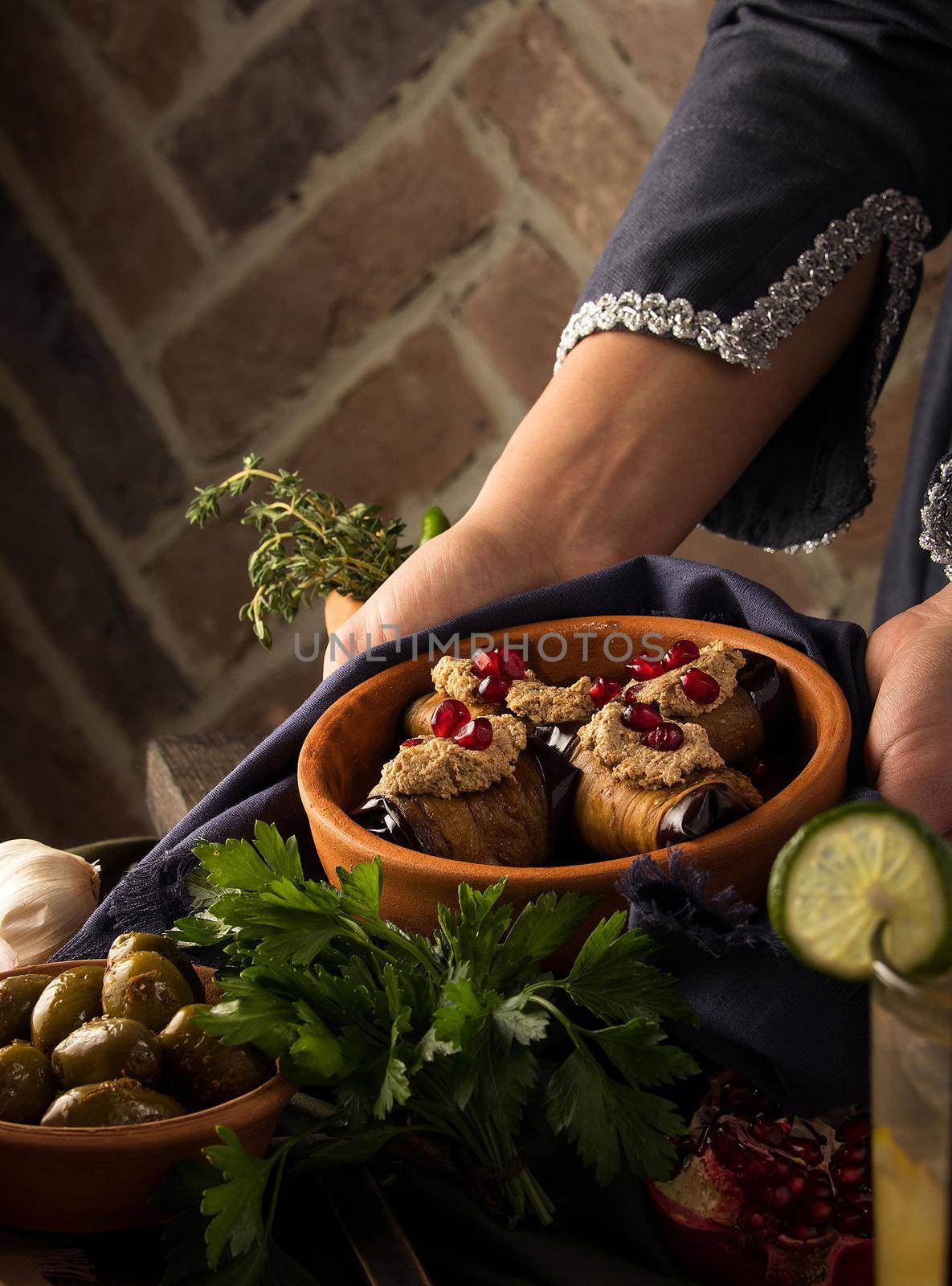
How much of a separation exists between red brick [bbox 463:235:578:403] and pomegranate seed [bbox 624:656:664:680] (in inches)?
51.3

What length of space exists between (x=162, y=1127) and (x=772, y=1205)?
11.0 inches

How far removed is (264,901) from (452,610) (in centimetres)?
43

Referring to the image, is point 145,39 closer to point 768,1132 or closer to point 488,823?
point 488,823

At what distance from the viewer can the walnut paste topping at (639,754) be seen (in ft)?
2.24

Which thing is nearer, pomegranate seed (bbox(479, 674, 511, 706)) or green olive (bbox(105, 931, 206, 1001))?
green olive (bbox(105, 931, 206, 1001))

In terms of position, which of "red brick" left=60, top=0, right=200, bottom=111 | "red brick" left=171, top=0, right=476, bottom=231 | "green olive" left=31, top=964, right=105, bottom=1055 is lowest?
"green olive" left=31, top=964, right=105, bottom=1055

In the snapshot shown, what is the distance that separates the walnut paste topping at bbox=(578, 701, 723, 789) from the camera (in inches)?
26.9

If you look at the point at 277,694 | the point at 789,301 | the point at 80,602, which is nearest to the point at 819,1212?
the point at 789,301

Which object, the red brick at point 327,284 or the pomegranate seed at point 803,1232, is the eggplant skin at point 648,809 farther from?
the red brick at point 327,284

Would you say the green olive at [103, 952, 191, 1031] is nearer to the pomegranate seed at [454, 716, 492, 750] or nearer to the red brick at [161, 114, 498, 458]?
the pomegranate seed at [454, 716, 492, 750]

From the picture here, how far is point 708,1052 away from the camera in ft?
1.97

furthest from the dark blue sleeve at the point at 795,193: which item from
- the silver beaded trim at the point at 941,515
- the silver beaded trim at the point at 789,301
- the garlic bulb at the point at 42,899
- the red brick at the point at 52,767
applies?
the red brick at the point at 52,767

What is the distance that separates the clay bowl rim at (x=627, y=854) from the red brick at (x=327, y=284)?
1325 mm

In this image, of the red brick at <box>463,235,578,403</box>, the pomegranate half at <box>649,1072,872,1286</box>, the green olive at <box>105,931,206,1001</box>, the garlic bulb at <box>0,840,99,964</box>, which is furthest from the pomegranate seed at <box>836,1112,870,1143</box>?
the red brick at <box>463,235,578,403</box>
